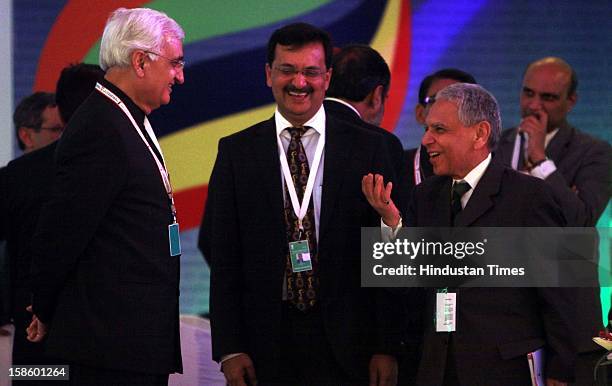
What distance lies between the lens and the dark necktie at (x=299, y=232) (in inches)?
150

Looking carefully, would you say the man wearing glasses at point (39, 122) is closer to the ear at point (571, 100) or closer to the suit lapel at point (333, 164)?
the suit lapel at point (333, 164)

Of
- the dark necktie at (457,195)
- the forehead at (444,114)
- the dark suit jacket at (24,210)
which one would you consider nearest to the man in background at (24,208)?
the dark suit jacket at (24,210)

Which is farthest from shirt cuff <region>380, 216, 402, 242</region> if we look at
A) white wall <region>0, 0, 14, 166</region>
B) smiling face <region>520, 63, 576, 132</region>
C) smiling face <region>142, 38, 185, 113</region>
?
white wall <region>0, 0, 14, 166</region>

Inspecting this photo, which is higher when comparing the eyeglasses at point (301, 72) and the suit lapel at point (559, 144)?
the suit lapel at point (559, 144)

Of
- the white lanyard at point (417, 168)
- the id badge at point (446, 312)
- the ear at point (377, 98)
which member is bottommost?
the id badge at point (446, 312)

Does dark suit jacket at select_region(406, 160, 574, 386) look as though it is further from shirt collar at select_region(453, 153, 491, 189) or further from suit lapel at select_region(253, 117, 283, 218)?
suit lapel at select_region(253, 117, 283, 218)

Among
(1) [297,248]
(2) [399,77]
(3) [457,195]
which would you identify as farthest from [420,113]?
(1) [297,248]

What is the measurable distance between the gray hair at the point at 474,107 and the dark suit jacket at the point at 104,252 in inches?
42.1

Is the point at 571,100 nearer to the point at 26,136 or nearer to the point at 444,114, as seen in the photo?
the point at 444,114

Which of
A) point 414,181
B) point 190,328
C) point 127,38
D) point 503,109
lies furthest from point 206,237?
point 127,38

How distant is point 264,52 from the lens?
5.91 metres

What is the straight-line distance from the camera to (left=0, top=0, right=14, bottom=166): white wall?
5.71 metres

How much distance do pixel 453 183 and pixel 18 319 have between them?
5.51ft

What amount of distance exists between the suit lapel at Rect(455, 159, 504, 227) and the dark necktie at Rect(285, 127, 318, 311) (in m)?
0.48
